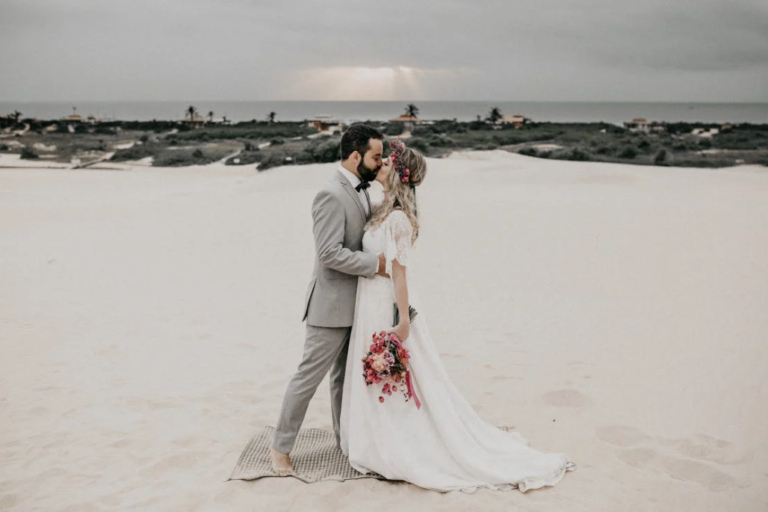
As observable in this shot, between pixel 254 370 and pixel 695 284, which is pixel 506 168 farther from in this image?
pixel 254 370

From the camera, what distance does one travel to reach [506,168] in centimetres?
2105

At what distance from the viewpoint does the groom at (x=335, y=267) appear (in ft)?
12.4

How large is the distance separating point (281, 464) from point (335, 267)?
132 cm

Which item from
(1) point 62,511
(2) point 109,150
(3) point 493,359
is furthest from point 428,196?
(2) point 109,150

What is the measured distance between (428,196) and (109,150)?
2773cm

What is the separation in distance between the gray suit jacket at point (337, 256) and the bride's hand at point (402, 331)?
12.0 inches

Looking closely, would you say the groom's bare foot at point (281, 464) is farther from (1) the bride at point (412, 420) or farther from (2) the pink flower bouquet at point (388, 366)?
(2) the pink flower bouquet at point (388, 366)

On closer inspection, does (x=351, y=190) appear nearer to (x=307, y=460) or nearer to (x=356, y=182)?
(x=356, y=182)

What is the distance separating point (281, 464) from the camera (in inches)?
161

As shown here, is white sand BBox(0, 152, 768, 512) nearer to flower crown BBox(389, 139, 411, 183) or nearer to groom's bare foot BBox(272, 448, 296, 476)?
groom's bare foot BBox(272, 448, 296, 476)

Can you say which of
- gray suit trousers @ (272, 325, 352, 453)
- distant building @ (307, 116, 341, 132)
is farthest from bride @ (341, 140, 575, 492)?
distant building @ (307, 116, 341, 132)

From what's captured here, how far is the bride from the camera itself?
3.86 metres

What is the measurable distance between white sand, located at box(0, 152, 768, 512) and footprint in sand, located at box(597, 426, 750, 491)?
0.06 feet

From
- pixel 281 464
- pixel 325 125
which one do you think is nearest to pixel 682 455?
pixel 281 464
